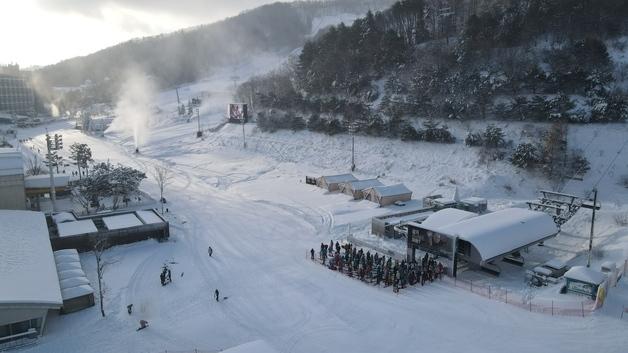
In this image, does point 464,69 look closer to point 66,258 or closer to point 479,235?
point 479,235

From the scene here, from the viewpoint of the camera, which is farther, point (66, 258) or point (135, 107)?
point (135, 107)

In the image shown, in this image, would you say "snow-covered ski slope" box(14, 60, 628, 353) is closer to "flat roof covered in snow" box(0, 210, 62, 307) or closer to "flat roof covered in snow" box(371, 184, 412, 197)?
"flat roof covered in snow" box(371, 184, 412, 197)

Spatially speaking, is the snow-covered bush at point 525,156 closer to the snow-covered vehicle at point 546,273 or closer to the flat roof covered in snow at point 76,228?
the snow-covered vehicle at point 546,273

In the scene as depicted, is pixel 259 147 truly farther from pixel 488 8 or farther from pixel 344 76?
pixel 488 8

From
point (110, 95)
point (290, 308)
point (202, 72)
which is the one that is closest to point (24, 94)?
point (110, 95)

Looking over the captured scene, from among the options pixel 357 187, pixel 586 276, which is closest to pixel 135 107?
pixel 357 187
